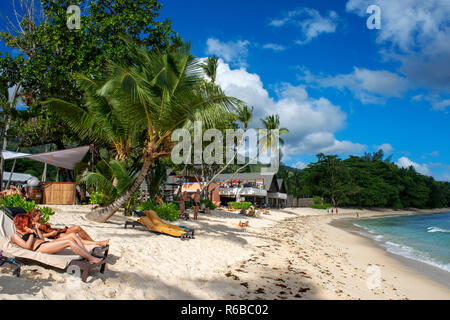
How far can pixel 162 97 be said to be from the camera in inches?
315

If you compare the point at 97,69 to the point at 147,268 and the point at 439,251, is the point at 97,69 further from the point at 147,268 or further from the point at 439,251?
the point at 439,251

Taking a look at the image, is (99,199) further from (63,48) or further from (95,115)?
(63,48)

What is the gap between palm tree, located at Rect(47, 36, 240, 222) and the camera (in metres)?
7.90

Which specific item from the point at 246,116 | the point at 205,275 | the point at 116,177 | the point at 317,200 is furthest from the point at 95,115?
the point at 317,200

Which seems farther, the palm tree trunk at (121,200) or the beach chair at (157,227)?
the palm tree trunk at (121,200)

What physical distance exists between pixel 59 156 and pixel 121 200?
234 inches

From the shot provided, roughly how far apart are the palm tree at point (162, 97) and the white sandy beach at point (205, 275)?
242cm

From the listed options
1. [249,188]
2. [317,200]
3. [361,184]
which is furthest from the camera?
[361,184]

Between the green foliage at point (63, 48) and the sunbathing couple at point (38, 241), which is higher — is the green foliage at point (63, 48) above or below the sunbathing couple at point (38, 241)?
above

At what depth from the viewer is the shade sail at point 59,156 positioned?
1192 centimetres

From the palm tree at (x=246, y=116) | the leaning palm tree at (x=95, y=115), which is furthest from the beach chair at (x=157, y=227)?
the palm tree at (x=246, y=116)

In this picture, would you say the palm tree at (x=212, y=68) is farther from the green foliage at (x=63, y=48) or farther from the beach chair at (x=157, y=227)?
the beach chair at (x=157, y=227)

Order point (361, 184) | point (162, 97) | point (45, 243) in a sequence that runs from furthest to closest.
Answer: point (361, 184)
point (162, 97)
point (45, 243)

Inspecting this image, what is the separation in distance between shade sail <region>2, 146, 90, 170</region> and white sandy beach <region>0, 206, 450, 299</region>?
4.66m
